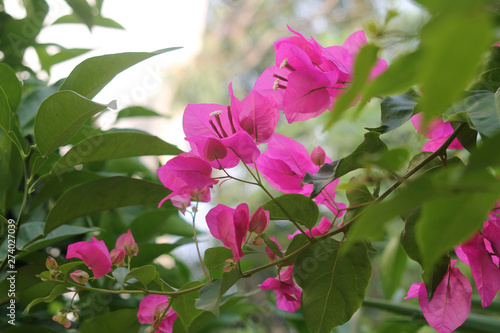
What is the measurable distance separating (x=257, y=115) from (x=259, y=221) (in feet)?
0.21

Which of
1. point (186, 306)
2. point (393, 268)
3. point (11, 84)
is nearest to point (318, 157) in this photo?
point (186, 306)

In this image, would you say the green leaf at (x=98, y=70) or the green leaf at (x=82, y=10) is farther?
the green leaf at (x=82, y=10)

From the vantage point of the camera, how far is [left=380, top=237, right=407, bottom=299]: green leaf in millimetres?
594

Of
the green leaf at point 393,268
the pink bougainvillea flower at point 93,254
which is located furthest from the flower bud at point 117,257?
the green leaf at point 393,268

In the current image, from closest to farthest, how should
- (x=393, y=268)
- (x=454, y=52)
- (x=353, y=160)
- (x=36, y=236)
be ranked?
(x=454, y=52) → (x=353, y=160) → (x=36, y=236) → (x=393, y=268)

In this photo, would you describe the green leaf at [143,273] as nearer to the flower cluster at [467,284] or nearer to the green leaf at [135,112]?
the flower cluster at [467,284]

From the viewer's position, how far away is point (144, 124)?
171 inches

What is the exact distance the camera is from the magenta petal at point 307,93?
0.85 ft

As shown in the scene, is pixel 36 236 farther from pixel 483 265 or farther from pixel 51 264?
pixel 483 265

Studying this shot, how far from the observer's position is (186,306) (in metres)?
0.28

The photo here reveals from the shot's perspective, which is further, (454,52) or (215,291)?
(215,291)

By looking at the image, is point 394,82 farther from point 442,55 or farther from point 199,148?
point 199,148

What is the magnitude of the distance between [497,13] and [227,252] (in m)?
0.20

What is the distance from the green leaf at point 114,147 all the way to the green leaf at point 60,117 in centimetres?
1
